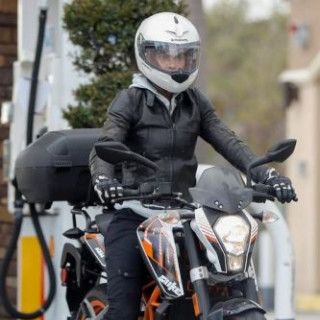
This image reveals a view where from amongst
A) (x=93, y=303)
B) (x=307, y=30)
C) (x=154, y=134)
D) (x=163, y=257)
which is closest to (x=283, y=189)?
(x=163, y=257)

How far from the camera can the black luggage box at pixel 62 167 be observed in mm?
7590

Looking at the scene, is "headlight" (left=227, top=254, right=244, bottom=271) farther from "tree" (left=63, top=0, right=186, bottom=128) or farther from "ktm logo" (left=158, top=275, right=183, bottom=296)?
"tree" (left=63, top=0, right=186, bottom=128)

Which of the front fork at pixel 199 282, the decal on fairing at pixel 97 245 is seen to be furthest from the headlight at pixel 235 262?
the decal on fairing at pixel 97 245

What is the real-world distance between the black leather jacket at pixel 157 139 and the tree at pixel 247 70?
3731 cm

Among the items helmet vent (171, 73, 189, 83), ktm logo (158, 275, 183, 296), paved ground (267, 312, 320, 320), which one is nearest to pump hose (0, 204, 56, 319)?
helmet vent (171, 73, 189, 83)

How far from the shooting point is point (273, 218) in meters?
6.50

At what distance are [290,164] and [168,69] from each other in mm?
22351

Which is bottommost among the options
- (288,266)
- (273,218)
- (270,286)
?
(270,286)

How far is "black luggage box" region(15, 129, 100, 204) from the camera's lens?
24.9 feet

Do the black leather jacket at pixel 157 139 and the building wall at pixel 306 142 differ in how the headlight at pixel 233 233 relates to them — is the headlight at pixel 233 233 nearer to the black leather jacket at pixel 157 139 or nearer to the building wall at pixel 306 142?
the black leather jacket at pixel 157 139

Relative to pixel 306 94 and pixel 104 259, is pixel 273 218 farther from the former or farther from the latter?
pixel 306 94

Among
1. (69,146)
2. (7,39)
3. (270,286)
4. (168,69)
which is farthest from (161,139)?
(270,286)

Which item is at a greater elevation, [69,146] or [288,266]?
[69,146]

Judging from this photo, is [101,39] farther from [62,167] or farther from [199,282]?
[199,282]
